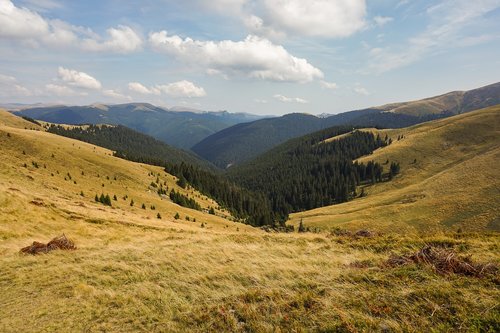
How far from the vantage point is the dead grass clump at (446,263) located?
10052 mm

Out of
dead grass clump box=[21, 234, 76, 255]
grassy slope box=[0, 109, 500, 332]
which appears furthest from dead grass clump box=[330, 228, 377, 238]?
dead grass clump box=[21, 234, 76, 255]

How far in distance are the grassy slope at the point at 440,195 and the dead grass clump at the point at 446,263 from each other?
5259cm

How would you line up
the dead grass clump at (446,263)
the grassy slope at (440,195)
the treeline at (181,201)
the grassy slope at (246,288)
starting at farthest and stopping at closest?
the treeline at (181,201) < the grassy slope at (440,195) < the dead grass clump at (446,263) < the grassy slope at (246,288)

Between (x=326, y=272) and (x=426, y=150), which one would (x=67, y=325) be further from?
(x=426, y=150)

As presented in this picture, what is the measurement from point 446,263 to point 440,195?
10056cm

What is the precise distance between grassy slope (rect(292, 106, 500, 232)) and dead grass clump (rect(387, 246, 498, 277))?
52.6 metres

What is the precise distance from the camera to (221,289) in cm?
1138

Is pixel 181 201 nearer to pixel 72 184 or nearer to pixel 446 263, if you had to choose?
pixel 72 184

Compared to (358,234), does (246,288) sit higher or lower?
higher

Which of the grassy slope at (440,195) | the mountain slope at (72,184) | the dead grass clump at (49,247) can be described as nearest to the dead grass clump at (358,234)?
the dead grass clump at (49,247)

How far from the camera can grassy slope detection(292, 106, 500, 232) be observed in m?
76.9

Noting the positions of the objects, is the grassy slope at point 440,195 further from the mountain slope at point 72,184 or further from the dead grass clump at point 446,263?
the dead grass clump at point 446,263

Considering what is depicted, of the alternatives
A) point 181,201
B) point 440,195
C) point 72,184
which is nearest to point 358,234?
Result: point 72,184

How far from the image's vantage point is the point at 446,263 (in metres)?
10.6
